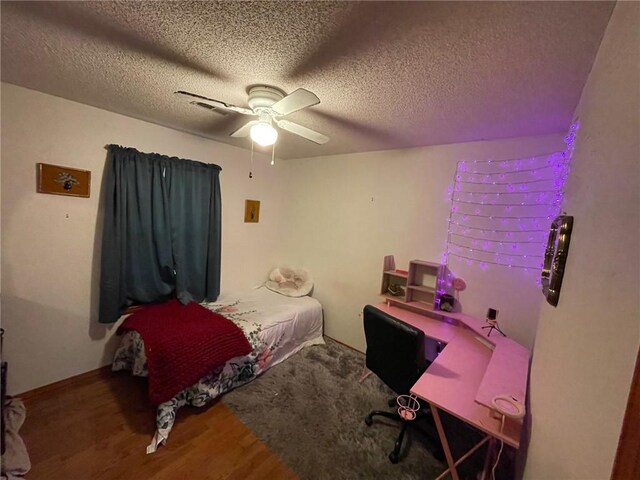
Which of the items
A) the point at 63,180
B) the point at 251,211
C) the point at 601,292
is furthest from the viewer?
the point at 251,211

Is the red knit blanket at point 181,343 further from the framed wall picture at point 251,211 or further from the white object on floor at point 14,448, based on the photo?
the framed wall picture at point 251,211

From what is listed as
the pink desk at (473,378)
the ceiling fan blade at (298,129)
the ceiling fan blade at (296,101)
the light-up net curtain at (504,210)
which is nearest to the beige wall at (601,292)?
the pink desk at (473,378)

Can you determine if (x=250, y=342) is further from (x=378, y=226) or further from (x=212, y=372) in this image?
(x=378, y=226)

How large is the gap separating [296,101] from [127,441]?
7.83ft

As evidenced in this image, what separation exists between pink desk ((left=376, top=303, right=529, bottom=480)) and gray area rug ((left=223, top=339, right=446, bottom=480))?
350mm

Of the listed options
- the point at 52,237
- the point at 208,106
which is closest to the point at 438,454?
the point at 208,106

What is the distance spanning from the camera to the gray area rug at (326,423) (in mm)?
1646

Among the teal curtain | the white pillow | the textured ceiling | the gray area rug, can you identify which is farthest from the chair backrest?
the teal curtain

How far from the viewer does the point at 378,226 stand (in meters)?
2.88

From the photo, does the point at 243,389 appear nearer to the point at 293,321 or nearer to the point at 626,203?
the point at 293,321

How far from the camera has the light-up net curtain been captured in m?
1.97

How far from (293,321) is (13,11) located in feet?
8.89

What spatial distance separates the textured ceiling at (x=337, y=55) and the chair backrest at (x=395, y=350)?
4.58 feet

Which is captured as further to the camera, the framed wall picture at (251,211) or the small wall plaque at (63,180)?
the framed wall picture at (251,211)
